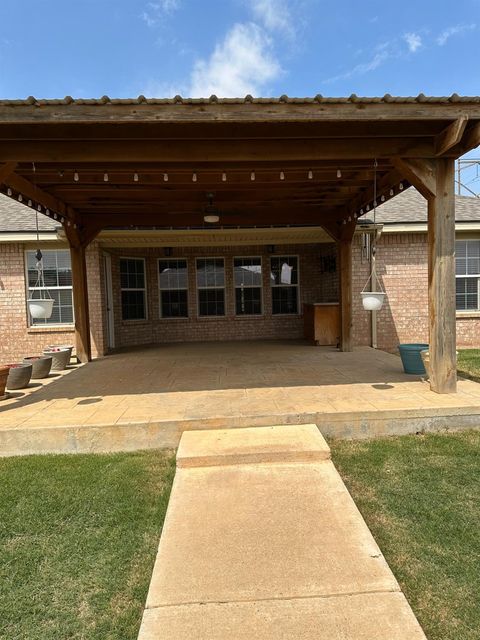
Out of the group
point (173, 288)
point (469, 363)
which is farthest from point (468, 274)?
point (173, 288)

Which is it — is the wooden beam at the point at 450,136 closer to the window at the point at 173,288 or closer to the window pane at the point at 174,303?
the window at the point at 173,288

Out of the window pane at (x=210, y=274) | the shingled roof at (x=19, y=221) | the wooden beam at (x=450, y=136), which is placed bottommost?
the window pane at (x=210, y=274)

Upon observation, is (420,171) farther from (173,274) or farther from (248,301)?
(173,274)

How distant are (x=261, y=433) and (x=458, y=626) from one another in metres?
2.32

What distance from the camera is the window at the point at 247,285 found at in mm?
11352

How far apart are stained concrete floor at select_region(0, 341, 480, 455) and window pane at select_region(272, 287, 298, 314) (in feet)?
12.9

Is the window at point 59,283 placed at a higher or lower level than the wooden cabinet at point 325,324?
higher

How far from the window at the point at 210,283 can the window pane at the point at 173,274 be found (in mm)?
396

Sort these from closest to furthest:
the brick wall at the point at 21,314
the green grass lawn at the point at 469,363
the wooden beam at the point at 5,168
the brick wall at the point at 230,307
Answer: the wooden beam at the point at 5,168
the green grass lawn at the point at 469,363
the brick wall at the point at 21,314
the brick wall at the point at 230,307

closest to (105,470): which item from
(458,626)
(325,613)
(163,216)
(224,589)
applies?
(224,589)

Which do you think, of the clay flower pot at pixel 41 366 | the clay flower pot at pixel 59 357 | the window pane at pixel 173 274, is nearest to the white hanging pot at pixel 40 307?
the clay flower pot at pixel 41 366

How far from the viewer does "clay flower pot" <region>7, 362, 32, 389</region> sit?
6.20 metres

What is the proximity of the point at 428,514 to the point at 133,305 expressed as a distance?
9174 millimetres

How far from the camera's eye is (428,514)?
9.64 feet
